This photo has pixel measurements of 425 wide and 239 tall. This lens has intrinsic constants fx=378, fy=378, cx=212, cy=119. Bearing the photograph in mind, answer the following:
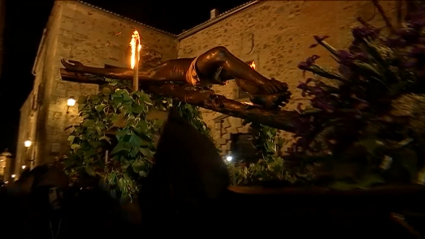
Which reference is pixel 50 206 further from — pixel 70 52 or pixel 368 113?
pixel 70 52

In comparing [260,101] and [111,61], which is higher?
[111,61]

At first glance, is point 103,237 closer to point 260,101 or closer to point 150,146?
point 150,146

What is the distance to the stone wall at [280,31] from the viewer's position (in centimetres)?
681

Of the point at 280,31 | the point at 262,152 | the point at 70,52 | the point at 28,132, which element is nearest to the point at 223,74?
the point at 262,152

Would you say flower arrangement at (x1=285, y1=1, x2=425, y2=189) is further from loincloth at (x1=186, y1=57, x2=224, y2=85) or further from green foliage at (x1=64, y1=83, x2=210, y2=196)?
green foliage at (x1=64, y1=83, x2=210, y2=196)

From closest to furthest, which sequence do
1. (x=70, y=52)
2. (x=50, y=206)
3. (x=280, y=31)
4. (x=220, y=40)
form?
(x=50, y=206) → (x=280, y=31) → (x=70, y=52) → (x=220, y=40)

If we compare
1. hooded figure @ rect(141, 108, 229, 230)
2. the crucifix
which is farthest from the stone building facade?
hooded figure @ rect(141, 108, 229, 230)

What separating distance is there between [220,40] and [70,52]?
3235mm

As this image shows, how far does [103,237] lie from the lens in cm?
185

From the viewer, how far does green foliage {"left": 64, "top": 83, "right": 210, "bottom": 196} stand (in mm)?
1770

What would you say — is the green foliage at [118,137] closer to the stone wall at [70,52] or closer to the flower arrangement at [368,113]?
the flower arrangement at [368,113]

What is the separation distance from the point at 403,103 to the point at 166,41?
8.86 meters

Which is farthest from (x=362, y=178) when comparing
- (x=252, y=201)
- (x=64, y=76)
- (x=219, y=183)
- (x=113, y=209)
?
(x=64, y=76)

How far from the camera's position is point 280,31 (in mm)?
7609
